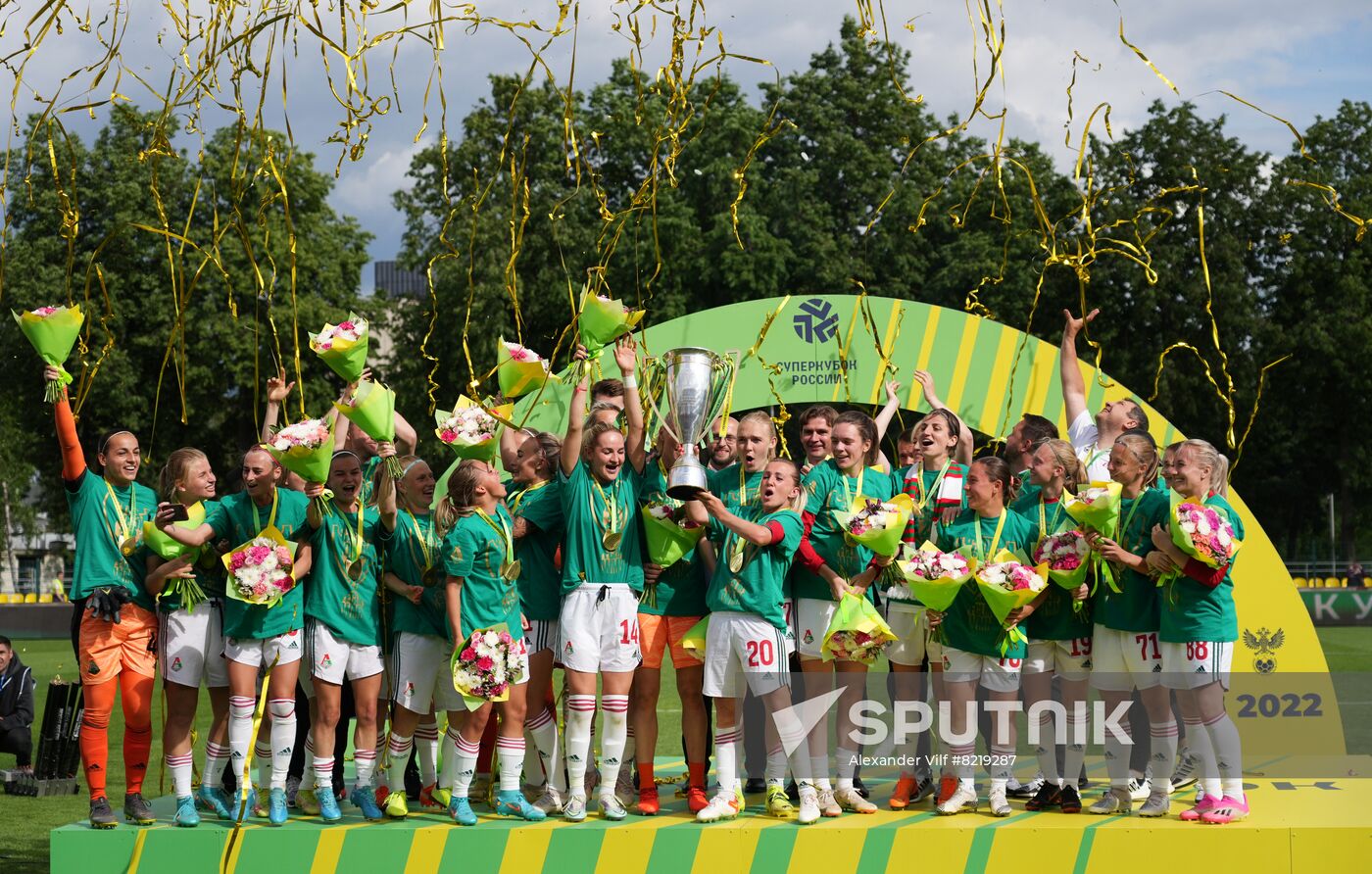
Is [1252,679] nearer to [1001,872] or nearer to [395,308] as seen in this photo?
[1001,872]

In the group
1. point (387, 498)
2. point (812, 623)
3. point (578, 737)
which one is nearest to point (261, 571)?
point (387, 498)

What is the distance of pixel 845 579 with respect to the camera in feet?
19.7

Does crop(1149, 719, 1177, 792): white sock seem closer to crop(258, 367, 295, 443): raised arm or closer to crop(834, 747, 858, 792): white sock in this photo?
crop(834, 747, 858, 792): white sock

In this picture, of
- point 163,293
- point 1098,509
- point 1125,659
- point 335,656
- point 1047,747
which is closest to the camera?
point 1098,509

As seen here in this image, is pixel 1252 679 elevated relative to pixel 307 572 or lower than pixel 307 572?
lower

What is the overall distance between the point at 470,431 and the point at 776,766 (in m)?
1.99

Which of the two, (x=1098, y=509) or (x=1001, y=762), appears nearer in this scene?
(x=1098, y=509)

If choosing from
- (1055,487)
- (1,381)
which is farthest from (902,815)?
(1,381)

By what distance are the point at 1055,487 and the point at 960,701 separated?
1.05 m

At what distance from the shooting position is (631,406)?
5.84 metres

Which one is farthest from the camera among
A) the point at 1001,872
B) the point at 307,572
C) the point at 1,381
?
the point at 1,381

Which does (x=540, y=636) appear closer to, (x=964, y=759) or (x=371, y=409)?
(x=371, y=409)

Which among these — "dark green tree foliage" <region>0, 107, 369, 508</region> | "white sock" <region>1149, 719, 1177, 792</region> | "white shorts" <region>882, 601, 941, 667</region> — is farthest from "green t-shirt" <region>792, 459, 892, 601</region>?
"dark green tree foliage" <region>0, 107, 369, 508</region>

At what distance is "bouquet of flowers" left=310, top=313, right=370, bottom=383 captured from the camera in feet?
18.8
